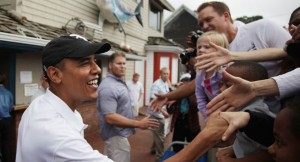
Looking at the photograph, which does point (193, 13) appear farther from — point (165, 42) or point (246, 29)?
point (246, 29)

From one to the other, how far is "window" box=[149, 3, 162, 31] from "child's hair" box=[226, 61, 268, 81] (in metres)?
15.2

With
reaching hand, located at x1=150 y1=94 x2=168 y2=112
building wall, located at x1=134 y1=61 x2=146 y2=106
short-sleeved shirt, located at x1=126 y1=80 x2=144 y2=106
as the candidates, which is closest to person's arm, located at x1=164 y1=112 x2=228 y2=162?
reaching hand, located at x1=150 y1=94 x2=168 y2=112

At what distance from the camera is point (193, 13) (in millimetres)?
27531

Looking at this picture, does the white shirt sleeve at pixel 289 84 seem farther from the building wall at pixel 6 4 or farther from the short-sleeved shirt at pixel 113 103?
the building wall at pixel 6 4

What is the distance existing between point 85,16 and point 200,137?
26.4ft

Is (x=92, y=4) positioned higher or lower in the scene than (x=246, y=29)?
higher

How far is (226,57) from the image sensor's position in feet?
6.59

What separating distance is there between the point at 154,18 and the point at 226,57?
16057mm

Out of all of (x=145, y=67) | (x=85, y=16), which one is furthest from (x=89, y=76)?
(x=145, y=67)

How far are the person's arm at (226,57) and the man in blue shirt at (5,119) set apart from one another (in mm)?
4259

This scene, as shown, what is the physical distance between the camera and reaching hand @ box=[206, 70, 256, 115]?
164cm

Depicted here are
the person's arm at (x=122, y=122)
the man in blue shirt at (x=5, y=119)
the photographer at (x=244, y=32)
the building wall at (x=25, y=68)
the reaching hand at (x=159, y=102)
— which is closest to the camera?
the photographer at (x=244, y=32)

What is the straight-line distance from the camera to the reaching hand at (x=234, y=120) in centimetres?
151

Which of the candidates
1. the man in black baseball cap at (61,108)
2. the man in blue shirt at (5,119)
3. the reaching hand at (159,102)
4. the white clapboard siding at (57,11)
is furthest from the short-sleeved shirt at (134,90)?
the man in black baseball cap at (61,108)
